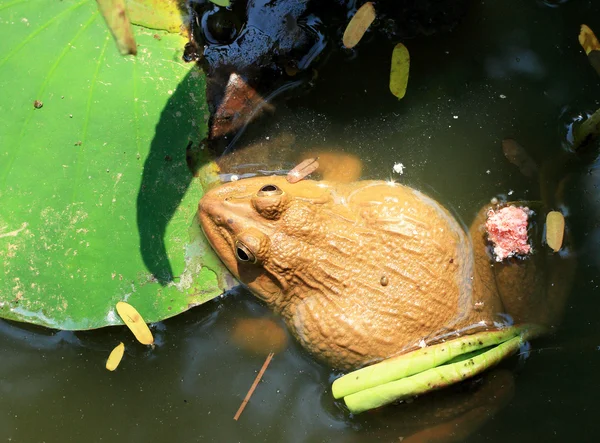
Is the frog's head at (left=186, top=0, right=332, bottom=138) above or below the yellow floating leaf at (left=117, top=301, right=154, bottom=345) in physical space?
above

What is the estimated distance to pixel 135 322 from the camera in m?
3.27

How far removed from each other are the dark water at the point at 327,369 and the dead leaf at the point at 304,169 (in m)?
0.12

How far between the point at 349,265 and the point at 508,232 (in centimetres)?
112

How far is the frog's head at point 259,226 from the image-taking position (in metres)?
2.99

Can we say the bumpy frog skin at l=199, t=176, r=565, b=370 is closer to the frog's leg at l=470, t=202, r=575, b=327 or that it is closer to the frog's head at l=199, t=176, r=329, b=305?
the frog's head at l=199, t=176, r=329, b=305

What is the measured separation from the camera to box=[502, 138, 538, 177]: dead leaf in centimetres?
361

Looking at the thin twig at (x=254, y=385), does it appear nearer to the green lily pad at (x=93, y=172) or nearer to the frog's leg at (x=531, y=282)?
the green lily pad at (x=93, y=172)

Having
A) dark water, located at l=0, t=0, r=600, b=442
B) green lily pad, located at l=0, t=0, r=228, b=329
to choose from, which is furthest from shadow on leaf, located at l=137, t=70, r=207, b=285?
dark water, located at l=0, t=0, r=600, b=442

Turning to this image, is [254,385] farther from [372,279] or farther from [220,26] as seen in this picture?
[220,26]

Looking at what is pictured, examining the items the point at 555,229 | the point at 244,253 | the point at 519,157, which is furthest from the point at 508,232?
the point at 244,253

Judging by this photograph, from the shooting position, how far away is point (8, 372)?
351 centimetres

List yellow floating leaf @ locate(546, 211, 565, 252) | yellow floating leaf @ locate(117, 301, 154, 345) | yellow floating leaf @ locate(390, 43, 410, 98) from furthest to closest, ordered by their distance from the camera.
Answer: yellow floating leaf @ locate(390, 43, 410, 98) → yellow floating leaf @ locate(546, 211, 565, 252) → yellow floating leaf @ locate(117, 301, 154, 345)

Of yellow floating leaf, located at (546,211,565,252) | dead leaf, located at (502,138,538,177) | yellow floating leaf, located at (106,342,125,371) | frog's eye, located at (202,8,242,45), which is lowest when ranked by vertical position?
yellow floating leaf, located at (546,211,565,252)

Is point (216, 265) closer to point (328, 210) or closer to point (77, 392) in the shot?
point (328, 210)
